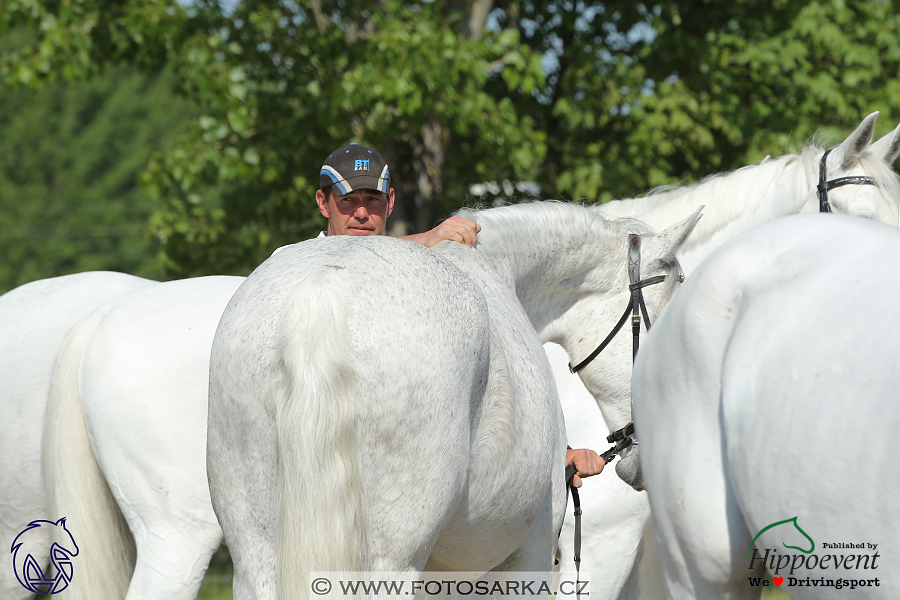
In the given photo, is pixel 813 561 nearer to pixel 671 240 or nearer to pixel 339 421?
pixel 339 421

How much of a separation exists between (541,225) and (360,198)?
851mm

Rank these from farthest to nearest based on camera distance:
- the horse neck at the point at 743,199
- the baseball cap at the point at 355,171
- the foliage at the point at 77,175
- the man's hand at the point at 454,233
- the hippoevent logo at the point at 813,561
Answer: the foliage at the point at 77,175
the horse neck at the point at 743,199
the man's hand at the point at 454,233
the baseball cap at the point at 355,171
the hippoevent logo at the point at 813,561

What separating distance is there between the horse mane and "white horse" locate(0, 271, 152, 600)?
168 centimetres

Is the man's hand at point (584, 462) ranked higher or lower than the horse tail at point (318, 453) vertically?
lower

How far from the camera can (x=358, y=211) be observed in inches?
109

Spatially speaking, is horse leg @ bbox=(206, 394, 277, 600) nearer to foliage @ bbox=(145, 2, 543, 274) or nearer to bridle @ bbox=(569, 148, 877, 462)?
bridle @ bbox=(569, 148, 877, 462)

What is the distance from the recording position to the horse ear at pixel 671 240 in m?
3.51

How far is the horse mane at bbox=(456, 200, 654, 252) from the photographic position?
10.2 feet

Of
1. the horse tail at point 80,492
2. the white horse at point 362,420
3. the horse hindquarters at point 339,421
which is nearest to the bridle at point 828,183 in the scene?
the white horse at point 362,420

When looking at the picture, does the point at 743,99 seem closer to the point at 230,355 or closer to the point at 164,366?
the point at 164,366

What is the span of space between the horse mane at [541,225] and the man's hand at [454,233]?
16cm

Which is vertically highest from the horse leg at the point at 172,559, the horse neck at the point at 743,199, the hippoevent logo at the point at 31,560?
the horse neck at the point at 743,199

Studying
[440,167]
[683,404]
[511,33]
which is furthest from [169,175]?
[683,404]

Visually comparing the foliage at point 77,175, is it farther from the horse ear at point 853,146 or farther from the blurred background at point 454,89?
the horse ear at point 853,146
